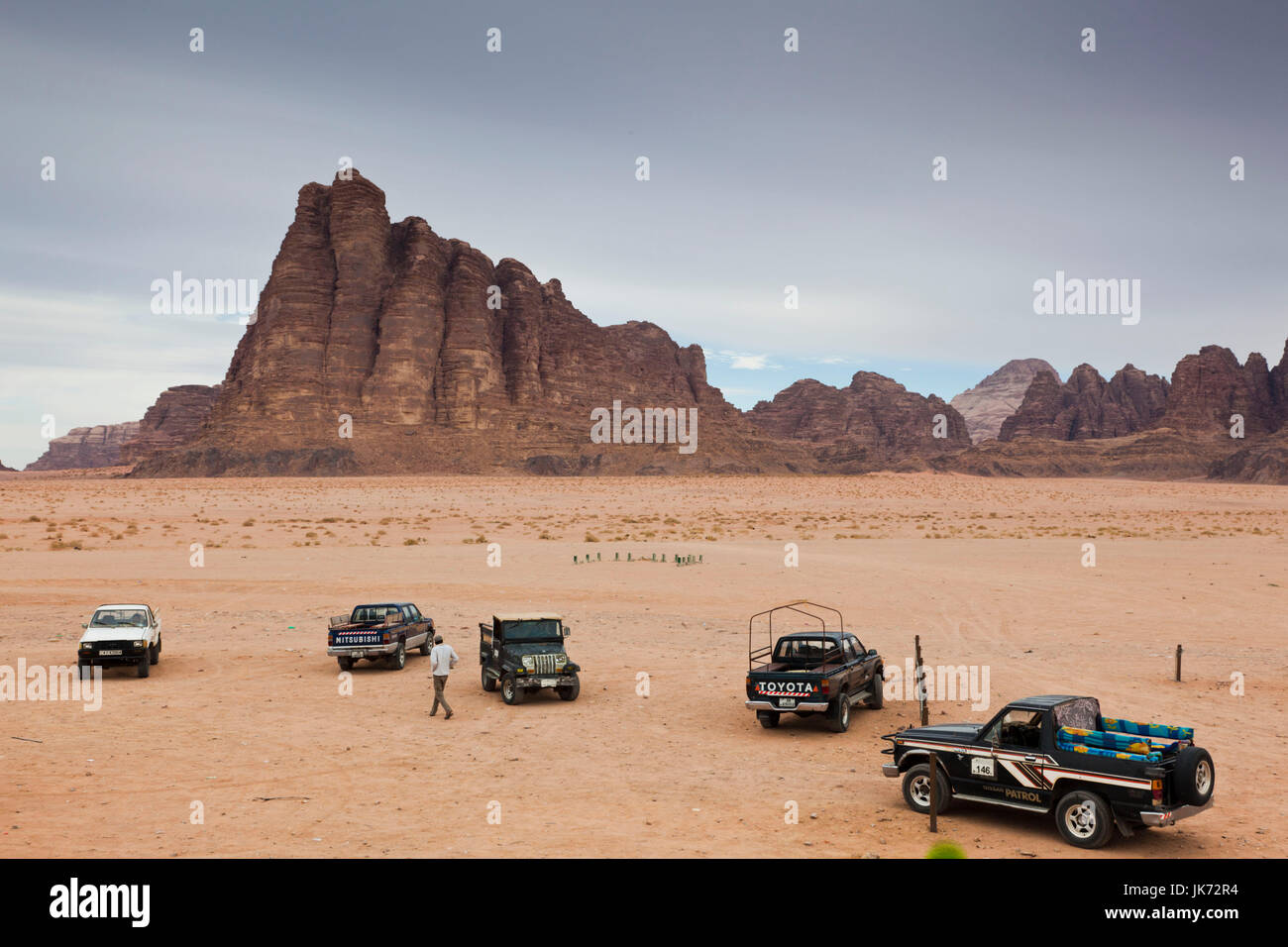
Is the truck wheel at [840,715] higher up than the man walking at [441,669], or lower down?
lower down

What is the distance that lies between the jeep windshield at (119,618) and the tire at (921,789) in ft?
53.7

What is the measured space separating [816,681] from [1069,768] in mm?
5026

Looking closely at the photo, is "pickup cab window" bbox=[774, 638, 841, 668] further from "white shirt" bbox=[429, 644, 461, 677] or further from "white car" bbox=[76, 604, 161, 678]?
"white car" bbox=[76, 604, 161, 678]

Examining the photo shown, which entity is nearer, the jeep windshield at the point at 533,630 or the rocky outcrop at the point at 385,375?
the jeep windshield at the point at 533,630

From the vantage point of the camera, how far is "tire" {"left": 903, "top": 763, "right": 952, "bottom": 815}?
10922 millimetres

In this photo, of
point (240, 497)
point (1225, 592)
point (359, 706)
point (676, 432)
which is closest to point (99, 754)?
point (359, 706)

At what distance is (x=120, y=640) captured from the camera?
18.9 meters

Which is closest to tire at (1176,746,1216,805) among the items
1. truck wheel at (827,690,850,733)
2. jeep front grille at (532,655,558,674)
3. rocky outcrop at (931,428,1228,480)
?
truck wheel at (827,690,850,733)

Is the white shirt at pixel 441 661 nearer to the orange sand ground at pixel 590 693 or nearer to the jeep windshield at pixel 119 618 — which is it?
the orange sand ground at pixel 590 693

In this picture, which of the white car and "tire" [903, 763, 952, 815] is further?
the white car

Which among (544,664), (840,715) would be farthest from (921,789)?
(544,664)

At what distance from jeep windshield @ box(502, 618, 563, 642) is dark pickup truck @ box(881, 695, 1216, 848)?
809 cm

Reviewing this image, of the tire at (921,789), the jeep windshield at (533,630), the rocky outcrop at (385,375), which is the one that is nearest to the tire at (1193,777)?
the tire at (921,789)

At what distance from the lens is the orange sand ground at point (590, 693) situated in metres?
10.2
